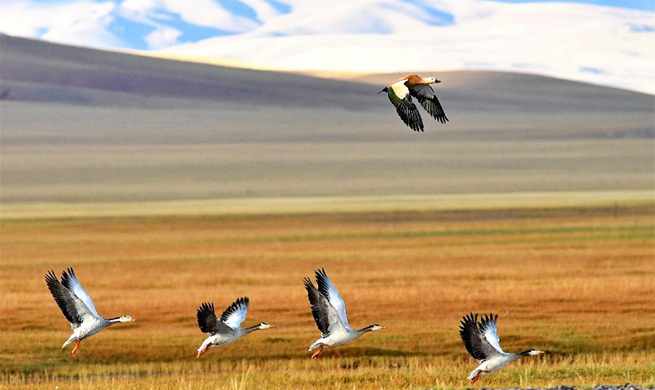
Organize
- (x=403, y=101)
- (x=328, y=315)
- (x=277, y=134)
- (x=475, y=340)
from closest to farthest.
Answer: (x=475, y=340), (x=328, y=315), (x=403, y=101), (x=277, y=134)

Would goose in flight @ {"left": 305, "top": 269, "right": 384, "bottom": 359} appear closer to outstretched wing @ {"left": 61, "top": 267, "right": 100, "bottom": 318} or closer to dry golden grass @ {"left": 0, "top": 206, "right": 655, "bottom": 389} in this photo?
outstretched wing @ {"left": 61, "top": 267, "right": 100, "bottom": 318}

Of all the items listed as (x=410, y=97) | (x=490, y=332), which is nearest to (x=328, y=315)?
(x=490, y=332)

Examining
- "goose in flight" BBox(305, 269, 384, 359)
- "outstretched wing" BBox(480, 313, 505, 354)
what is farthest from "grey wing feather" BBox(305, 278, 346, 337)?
"outstretched wing" BBox(480, 313, 505, 354)

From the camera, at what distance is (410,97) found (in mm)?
12875

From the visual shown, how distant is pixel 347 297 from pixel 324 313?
55.8 ft

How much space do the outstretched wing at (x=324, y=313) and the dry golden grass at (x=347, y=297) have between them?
2997 mm

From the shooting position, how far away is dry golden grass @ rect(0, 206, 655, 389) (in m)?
19.2

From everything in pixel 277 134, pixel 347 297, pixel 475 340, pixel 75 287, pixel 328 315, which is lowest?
pixel 277 134

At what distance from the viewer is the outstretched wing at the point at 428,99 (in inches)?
510

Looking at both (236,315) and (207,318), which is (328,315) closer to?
(207,318)

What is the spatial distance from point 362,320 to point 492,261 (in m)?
13.3

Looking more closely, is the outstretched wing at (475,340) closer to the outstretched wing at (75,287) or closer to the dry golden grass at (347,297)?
the outstretched wing at (75,287)

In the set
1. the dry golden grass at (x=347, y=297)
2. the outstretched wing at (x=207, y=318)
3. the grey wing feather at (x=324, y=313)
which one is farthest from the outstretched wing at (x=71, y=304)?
the dry golden grass at (x=347, y=297)

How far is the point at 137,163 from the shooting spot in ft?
307
